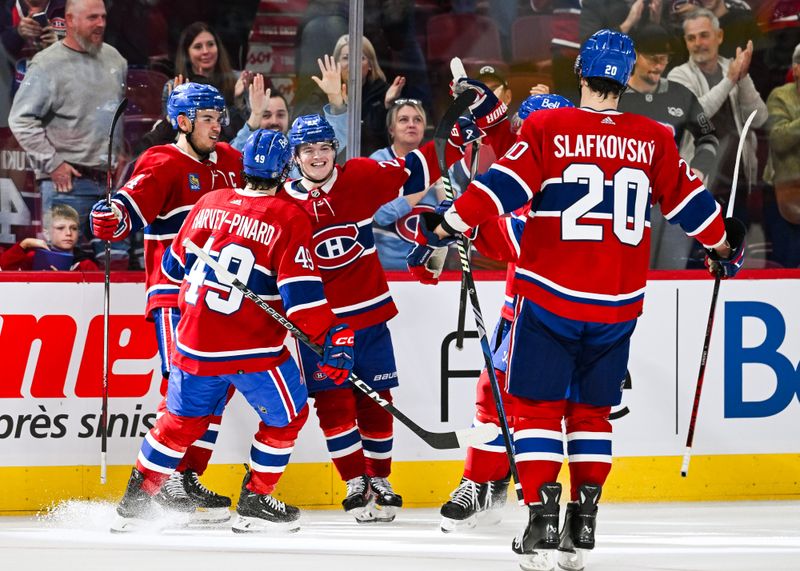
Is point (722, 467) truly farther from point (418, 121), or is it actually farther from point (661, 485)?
point (418, 121)

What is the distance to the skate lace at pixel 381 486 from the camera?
3.83 meters

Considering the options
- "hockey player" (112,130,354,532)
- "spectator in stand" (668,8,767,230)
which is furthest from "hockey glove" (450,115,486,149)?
"spectator in stand" (668,8,767,230)

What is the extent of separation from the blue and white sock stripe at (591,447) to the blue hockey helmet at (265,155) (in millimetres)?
1148

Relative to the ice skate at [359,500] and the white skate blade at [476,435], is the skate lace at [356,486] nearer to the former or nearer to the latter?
the ice skate at [359,500]

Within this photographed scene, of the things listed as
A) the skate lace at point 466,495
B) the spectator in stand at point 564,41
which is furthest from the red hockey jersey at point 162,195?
the spectator in stand at point 564,41

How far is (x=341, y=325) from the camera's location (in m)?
3.38

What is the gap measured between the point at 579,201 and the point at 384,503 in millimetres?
1335

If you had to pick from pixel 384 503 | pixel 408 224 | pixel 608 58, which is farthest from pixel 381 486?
pixel 608 58

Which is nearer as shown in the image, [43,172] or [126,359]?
[126,359]

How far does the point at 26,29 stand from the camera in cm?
431

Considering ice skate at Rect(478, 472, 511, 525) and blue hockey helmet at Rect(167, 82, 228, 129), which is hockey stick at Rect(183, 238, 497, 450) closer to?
ice skate at Rect(478, 472, 511, 525)

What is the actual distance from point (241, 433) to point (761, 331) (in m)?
1.86

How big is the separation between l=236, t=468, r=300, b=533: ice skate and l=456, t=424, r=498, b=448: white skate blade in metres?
0.58

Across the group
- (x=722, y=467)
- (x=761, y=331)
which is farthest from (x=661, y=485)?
(x=761, y=331)
